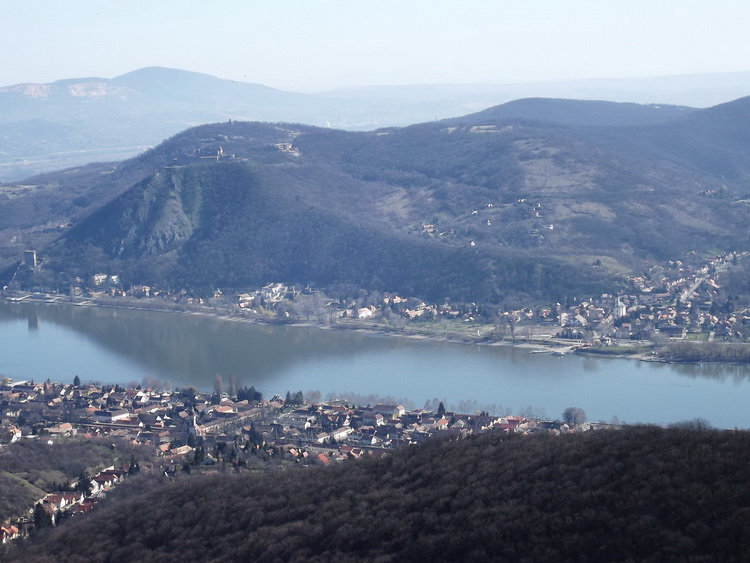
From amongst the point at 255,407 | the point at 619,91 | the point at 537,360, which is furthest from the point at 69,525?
the point at 619,91

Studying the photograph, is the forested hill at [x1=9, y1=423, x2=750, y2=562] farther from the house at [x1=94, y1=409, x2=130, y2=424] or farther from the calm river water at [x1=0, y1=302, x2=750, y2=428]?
the calm river water at [x1=0, y1=302, x2=750, y2=428]

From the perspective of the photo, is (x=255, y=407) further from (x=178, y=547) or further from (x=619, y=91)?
(x=619, y=91)

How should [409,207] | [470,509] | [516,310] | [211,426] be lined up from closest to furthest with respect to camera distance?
[470,509]
[211,426]
[516,310]
[409,207]

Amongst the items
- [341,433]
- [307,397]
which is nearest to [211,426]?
[341,433]

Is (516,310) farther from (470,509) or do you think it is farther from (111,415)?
(470,509)

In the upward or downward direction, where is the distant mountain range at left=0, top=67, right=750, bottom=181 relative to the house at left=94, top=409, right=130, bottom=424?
upward

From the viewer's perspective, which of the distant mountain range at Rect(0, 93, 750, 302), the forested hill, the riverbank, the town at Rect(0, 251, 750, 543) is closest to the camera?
the forested hill

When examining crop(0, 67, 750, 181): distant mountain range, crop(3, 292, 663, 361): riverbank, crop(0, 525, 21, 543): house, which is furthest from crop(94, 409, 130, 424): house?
crop(0, 67, 750, 181): distant mountain range

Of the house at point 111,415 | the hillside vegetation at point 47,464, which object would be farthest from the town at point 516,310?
the hillside vegetation at point 47,464
